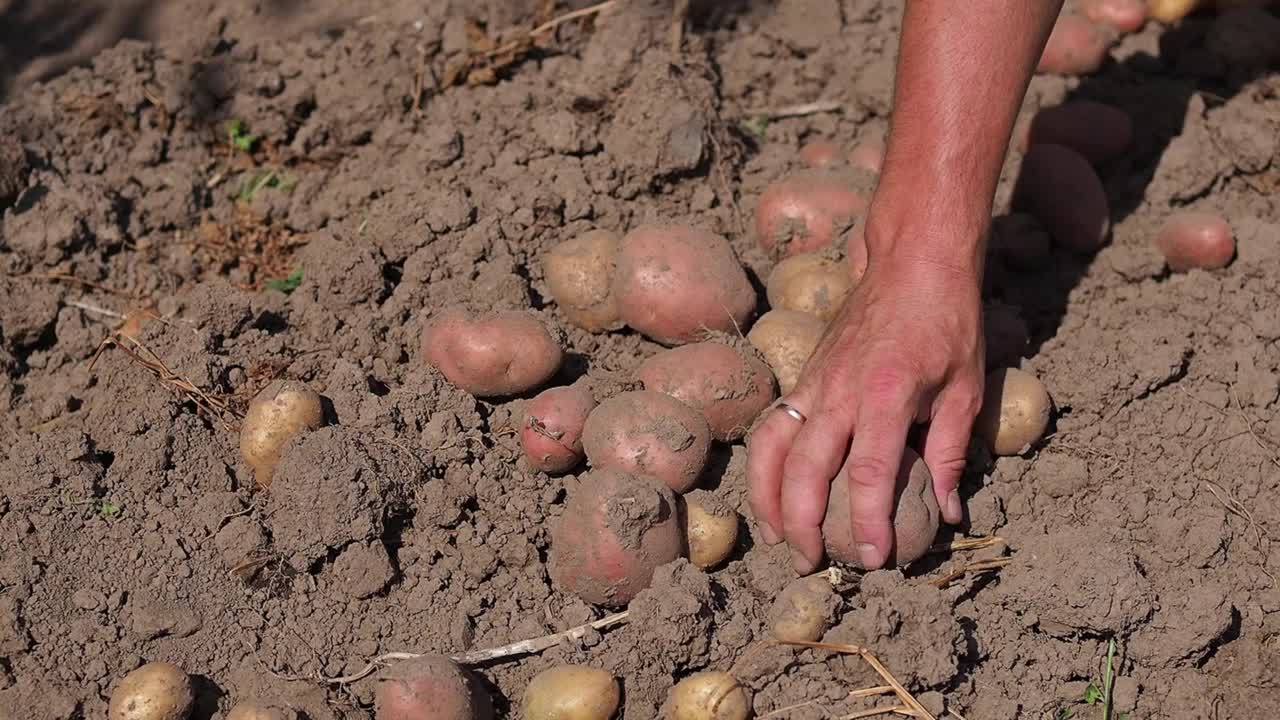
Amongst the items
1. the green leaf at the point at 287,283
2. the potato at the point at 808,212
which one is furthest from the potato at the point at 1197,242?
the green leaf at the point at 287,283

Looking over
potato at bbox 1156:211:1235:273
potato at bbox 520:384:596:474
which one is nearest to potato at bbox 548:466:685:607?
potato at bbox 520:384:596:474

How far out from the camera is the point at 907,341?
2258 millimetres

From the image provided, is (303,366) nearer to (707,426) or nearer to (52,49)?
(707,426)

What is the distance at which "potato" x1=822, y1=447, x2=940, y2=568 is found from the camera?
2205 mm

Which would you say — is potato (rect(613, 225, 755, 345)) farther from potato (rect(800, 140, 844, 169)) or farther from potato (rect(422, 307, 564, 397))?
potato (rect(800, 140, 844, 169))

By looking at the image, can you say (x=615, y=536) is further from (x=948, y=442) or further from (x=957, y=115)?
(x=957, y=115)

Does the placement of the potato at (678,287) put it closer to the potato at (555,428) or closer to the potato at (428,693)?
the potato at (555,428)

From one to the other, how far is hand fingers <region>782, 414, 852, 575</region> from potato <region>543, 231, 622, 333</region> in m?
0.72

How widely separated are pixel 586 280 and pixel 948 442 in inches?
36.9

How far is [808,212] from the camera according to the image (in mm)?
2893

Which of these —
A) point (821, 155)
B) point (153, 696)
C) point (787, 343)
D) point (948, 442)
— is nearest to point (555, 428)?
point (787, 343)

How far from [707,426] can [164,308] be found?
140 centimetres

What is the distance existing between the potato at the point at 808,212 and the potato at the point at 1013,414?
583mm

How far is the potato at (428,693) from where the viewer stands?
207cm
